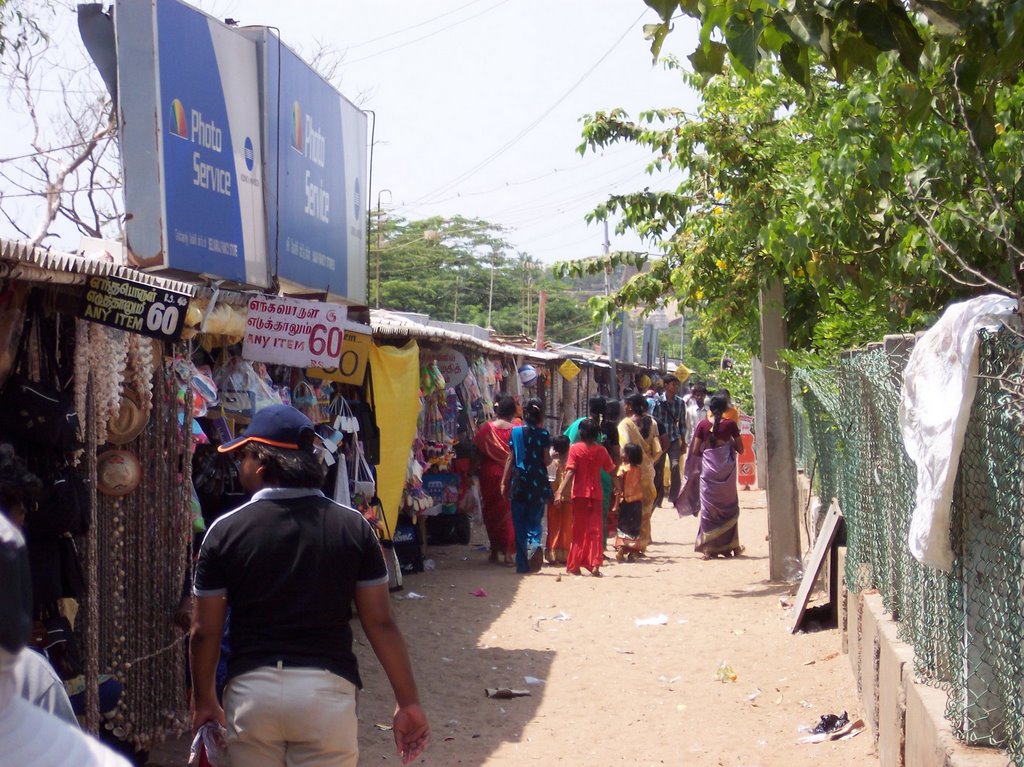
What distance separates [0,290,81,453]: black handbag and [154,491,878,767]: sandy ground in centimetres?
252

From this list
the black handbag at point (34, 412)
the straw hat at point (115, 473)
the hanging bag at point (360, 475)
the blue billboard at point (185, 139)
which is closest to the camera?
the black handbag at point (34, 412)

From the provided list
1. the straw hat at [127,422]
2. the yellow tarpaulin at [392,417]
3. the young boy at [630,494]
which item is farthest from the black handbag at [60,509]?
the young boy at [630,494]

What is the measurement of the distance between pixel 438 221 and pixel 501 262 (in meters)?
3.88

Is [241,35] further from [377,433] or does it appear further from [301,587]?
[301,587]

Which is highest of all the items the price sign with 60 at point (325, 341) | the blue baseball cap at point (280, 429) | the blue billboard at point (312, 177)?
the blue billboard at point (312, 177)

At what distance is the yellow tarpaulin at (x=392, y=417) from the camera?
1042 centimetres

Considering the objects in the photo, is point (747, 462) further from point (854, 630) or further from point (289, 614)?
point (289, 614)

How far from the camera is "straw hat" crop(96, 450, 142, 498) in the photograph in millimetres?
5855

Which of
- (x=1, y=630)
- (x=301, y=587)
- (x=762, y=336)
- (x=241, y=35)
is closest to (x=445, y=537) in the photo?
(x=762, y=336)

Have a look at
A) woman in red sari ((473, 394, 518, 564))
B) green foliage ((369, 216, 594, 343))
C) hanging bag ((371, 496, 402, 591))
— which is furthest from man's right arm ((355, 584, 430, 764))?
green foliage ((369, 216, 594, 343))

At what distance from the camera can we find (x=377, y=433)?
402 inches

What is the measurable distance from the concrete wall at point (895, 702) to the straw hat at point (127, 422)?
3804 millimetres

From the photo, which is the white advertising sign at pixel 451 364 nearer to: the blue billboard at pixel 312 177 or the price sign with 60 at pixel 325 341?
the blue billboard at pixel 312 177

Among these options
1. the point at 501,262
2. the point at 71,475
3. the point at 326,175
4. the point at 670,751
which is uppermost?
the point at 501,262
